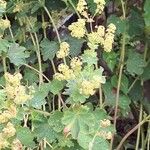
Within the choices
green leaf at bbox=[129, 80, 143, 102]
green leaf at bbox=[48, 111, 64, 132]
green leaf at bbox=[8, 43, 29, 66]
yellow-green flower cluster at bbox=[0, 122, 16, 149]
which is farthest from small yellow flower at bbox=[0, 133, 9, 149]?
green leaf at bbox=[129, 80, 143, 102]

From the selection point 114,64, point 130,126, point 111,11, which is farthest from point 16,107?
point 130,126

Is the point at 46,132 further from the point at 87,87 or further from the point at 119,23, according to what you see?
the point at 119,23

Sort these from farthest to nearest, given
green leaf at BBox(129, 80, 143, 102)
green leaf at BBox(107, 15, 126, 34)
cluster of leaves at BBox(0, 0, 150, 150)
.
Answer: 1. green leaf at BBox(129, 80, 143, 102)
2. green leaf at BBox(107, 15, 126, 34)
3. cluster of leaves at BBox(0, 0, 150, 150)

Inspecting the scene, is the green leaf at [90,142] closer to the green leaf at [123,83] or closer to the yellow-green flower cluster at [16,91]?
the yellow-green flower cluster at [16,91]

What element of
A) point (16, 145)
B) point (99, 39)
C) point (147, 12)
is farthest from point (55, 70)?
point (16, 145)

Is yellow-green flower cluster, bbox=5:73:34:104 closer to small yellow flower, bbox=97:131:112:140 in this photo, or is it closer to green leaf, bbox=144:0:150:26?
small yellow flower, bbox=97:131:112:140

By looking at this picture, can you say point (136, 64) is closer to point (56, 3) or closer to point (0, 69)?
point (56, 3)
